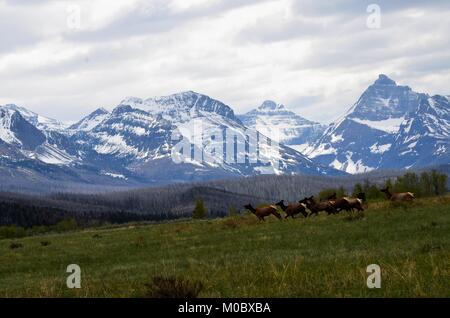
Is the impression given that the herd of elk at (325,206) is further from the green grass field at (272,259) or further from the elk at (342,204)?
the green grass field at (272,259)

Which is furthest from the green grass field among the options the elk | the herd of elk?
the elk

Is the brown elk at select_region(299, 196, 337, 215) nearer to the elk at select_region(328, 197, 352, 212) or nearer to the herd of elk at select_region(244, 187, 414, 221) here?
the herd of elk at select_region(244, 187, 414, 221)

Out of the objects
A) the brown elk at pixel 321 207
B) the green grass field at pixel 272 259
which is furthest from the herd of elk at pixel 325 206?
the green grass field at pixel 272 259

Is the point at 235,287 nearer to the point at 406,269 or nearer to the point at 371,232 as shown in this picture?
the point at 406,269

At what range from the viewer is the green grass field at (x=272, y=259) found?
16.2m

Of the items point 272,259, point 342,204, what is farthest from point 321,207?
point 272,259

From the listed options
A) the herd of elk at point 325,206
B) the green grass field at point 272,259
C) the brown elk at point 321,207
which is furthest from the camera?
the brown elk at point 321,207

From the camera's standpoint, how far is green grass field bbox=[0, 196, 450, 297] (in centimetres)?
1622

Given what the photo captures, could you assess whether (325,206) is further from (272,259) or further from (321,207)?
(272,259)

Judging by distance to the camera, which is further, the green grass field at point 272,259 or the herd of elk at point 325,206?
the herd of elk at point 325,206

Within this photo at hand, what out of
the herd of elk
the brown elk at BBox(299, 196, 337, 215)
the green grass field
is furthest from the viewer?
the brown elk at BBox(299, 196, 337, 215)

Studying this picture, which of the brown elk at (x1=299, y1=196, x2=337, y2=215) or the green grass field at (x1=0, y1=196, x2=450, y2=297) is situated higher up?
the brown elk at (x1=299, y1=196, x2=337, y2=215)

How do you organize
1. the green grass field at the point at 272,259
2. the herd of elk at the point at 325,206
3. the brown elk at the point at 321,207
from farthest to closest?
the brown elk at the point at 321,207 → the herd of elk at the point at 325,206 → the green grass field at the point at 272,259

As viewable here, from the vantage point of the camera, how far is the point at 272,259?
906 inches
